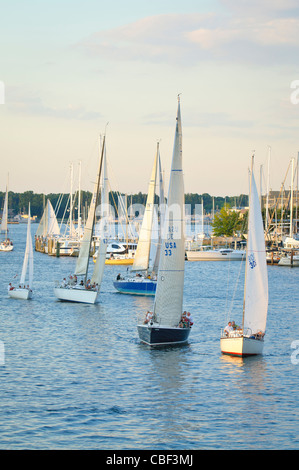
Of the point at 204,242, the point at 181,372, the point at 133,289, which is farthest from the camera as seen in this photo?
the point at 204,242

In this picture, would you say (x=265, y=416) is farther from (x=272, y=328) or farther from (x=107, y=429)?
(x=272, y=328)

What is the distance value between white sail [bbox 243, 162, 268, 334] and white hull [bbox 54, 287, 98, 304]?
967 inches

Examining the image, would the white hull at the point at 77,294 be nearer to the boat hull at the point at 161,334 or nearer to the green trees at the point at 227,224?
the boat hull at the point at 161,334

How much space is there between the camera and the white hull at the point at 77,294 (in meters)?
63.1

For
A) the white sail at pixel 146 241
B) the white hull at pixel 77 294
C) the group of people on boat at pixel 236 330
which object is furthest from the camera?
the white sail at pixel 146 241

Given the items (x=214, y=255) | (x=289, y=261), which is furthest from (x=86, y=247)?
(x=214, y=255)

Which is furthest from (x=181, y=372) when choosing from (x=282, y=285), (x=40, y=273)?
(x=40, y=273)

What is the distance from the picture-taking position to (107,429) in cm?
2925

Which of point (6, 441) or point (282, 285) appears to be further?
point (282, 285)

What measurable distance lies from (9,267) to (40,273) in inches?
549

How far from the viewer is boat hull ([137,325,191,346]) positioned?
4316 centimetres

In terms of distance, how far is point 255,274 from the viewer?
40.8m

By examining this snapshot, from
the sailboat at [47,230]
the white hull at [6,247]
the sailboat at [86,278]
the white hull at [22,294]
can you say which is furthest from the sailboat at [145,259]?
the white hull at [6,247]
